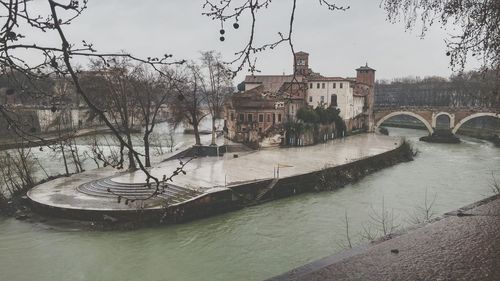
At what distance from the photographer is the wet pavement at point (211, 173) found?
53.9 ft

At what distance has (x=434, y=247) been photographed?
3.52 meters

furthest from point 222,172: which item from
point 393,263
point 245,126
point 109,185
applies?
point 393,263

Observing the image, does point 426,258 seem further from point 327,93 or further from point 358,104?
point 358,104

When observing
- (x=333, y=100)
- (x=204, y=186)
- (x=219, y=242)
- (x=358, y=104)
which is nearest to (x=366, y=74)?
(x=358, y=104)

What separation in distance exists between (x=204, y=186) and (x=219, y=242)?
15.9 ft

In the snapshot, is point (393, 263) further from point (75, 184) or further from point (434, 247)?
point (75, 184)

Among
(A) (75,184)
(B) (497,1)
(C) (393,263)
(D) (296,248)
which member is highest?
(B) (497,1)

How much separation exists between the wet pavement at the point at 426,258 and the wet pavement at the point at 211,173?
12.5 m

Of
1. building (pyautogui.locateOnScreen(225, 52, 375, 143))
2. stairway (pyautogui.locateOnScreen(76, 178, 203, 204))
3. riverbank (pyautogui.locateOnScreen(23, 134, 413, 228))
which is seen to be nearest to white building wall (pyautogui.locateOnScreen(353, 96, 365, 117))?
building (pyautogui.locateOnScreen(225, 52, 375, 143))

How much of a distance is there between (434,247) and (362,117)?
52.5 metres

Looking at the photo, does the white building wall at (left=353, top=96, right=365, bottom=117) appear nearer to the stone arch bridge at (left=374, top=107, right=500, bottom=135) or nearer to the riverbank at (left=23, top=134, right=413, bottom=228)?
the stone arch bridge at (left=374, top=107, right=500, bottom=135)

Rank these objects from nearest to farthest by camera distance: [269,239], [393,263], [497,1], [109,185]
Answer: [393,263]
[497,1]
[269,239]
[109,185]

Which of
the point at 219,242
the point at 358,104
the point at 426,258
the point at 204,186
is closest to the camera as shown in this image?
the point at 426,258

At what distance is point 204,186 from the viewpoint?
18.2 metres
